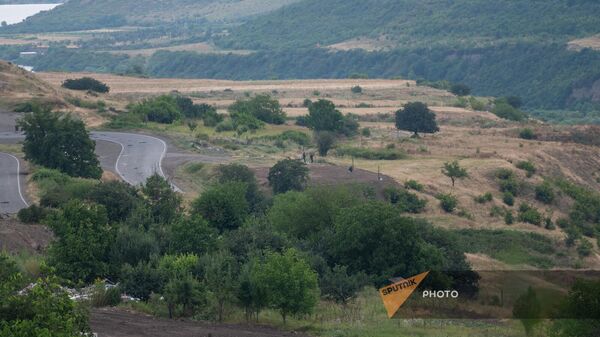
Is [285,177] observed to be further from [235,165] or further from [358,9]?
[358,9]

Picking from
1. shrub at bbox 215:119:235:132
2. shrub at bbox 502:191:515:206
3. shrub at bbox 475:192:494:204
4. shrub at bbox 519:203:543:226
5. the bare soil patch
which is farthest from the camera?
shrub at bbox 215:119:235:132

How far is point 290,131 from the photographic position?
222 feet

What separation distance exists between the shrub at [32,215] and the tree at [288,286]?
467 inches

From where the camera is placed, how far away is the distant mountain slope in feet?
508

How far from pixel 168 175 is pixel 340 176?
7.49m

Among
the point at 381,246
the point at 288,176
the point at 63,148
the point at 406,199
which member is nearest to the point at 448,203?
the point at 406,199

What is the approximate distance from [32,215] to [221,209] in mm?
5656

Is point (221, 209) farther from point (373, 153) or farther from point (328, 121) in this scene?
point (328, 121)

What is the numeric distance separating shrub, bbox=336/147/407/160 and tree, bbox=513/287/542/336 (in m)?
37.5

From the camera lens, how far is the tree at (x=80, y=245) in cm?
2681

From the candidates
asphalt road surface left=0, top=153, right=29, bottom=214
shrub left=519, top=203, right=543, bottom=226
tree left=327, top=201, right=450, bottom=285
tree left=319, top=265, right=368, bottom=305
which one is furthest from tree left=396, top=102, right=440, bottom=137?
tree left=319, top=265, right=368, bottom=305

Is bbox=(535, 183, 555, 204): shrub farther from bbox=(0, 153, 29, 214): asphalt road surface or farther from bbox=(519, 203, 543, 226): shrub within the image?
bbox=(0, 153, 29, 214): asphalt road surface

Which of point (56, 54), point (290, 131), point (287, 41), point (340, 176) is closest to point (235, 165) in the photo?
point (340, 176)

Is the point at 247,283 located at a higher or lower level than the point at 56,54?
higher
